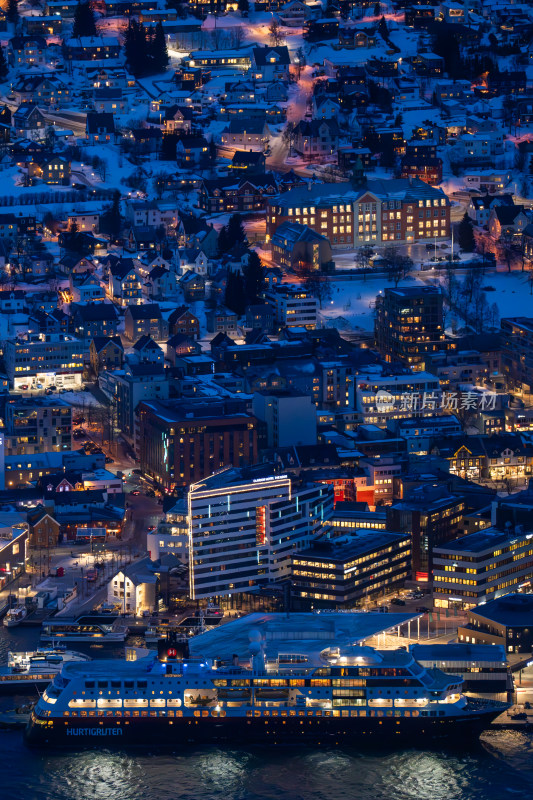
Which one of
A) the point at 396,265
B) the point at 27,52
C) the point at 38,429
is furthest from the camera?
the point at 27,52

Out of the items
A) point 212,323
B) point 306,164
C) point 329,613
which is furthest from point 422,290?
point 329,613

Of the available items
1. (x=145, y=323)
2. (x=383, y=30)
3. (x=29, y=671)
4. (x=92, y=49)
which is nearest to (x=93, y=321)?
(x=145, y=323)

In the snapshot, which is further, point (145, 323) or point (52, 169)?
point (52, 169)

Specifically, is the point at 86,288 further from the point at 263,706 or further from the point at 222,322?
the point at 263,706

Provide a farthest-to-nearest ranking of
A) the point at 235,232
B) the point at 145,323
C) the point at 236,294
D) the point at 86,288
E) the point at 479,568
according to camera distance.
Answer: the point at 235,232, the point at 86,288, the point at 236,294, the point at 145,323, the point at 479,568

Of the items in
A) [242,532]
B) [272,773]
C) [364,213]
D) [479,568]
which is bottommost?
[272,773]

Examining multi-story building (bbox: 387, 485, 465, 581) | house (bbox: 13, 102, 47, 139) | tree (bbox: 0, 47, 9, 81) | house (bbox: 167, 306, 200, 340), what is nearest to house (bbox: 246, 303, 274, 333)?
house (bbox: 167, 306, 200, 340)

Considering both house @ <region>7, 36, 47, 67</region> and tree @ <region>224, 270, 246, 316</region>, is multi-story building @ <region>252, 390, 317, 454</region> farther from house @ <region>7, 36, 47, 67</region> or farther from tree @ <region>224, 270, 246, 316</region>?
house @ <region>7, 36, 47, 67</region>
